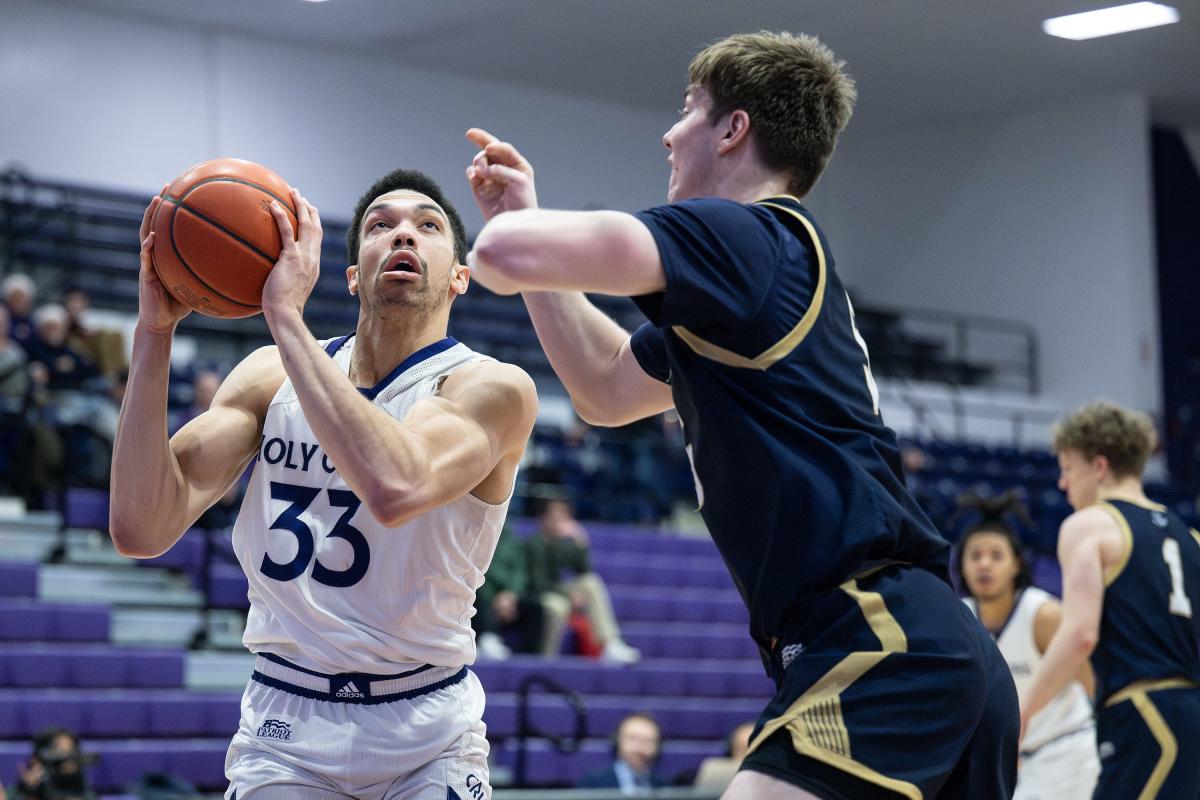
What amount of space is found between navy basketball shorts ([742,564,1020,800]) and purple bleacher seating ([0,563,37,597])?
7.92 metres

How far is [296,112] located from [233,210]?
1468 centimetres

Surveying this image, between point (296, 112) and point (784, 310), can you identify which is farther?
point (296, 112)

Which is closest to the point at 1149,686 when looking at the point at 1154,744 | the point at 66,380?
the point at 1154,744

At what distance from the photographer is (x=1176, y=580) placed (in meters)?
4.78

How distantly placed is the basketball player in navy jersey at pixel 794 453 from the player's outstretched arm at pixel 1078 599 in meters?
2.40

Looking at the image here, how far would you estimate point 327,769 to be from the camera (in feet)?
9.45

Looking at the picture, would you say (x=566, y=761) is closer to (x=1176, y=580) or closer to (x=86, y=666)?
(x=86, y=666)

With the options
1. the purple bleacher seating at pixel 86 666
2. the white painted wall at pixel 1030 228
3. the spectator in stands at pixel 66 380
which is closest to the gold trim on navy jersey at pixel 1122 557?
the purple bleacher seating at pixel 86 666

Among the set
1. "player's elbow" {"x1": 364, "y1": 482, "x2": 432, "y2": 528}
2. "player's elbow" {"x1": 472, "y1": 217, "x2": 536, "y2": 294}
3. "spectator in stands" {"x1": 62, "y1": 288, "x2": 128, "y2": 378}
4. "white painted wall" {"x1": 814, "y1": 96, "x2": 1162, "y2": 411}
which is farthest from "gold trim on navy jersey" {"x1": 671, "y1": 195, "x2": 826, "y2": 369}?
"white painted wall" {"x1": 814, "y1": 96, "x2": 1162, "y2": 411}

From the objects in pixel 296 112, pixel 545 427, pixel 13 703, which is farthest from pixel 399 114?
pixel 13 703

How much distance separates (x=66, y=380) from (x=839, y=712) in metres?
9.50

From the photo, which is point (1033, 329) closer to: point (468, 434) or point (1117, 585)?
point (1117, 585)

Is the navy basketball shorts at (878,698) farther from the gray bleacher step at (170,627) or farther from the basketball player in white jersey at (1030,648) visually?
the gray bleacher step at (170,627)

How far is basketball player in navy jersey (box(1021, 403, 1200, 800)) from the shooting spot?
15.1 ft
